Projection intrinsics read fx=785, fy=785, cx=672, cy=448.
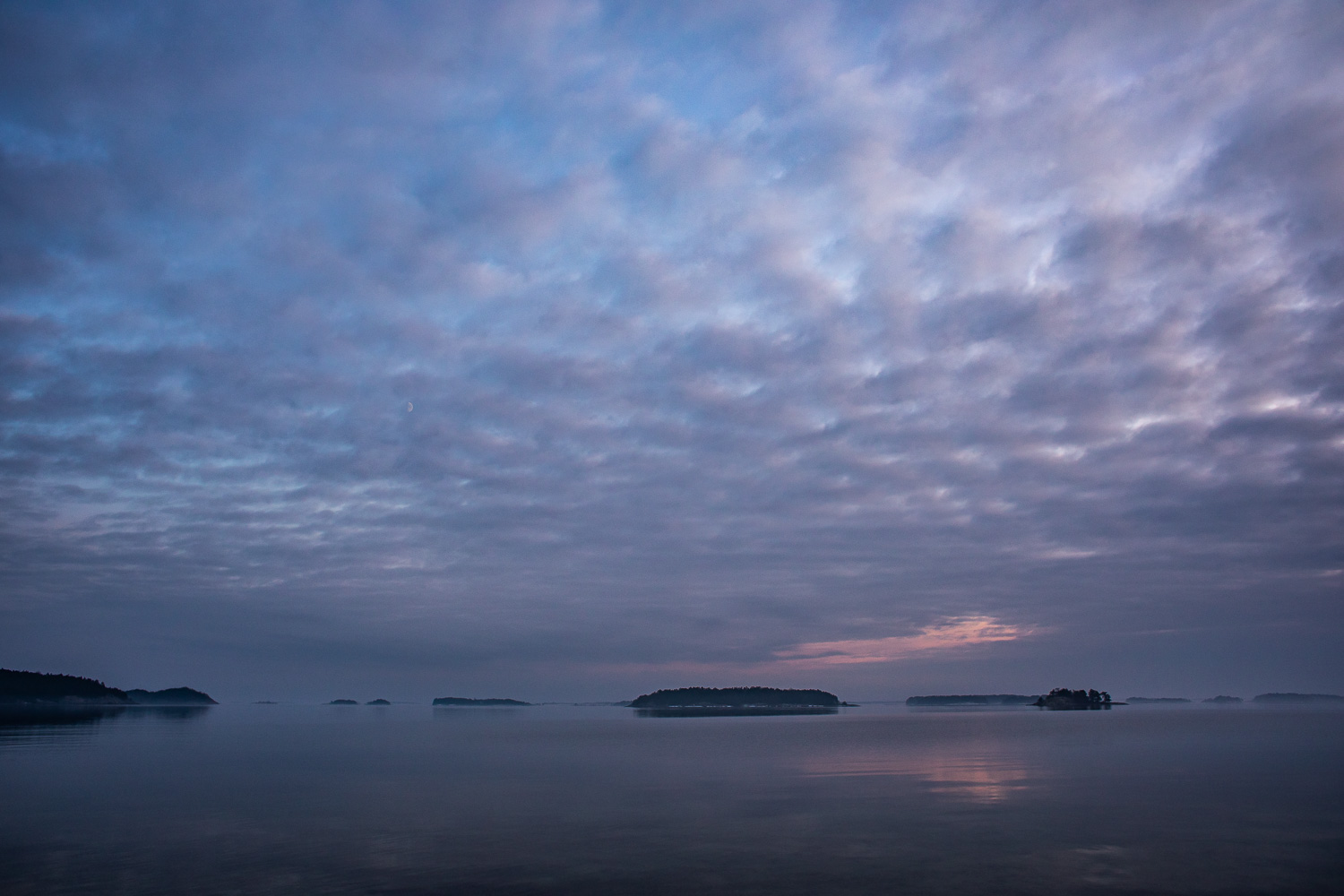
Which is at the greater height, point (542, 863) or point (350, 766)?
point (542, 863)

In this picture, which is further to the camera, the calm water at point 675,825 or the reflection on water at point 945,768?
the reflection on water at point 945,768

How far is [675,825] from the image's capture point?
29375 millimetres

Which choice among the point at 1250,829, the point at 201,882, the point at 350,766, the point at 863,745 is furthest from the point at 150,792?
the point at 863,745

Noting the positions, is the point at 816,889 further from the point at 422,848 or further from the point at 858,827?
Answer: the point at 422,848

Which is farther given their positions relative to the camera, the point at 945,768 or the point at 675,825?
the point at 945,768

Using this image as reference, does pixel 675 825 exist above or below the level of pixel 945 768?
above

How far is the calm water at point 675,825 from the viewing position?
2127cm

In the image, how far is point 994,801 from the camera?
115 ft

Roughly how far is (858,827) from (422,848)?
15212 mm

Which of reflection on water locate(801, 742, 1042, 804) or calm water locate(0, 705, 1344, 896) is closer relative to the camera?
calm water locate(0, 705, 1344, 896)

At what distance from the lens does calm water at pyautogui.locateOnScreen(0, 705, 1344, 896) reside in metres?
21.3

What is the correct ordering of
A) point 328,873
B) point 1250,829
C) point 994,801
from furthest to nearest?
point 994,801, point 1250,829, point 328,873

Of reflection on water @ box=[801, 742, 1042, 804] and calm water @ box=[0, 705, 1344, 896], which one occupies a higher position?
calm water @ box=[0, 705, 1344, 896]

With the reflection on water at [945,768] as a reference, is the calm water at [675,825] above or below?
above
